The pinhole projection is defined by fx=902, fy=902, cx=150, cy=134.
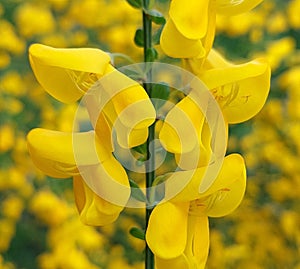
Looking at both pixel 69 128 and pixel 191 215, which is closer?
pixel 191 215

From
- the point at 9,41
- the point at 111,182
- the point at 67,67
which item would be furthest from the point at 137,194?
the point at 9,41

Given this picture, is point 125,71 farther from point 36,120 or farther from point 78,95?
point 36,120

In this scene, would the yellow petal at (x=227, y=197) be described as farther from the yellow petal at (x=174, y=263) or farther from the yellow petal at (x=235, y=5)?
the yellow petal at (x=235, y=5)

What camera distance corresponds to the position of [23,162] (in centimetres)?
206

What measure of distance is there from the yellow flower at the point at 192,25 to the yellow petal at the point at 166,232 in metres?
0.15

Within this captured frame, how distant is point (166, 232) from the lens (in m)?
0.82

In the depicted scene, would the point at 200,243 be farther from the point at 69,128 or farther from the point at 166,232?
the point at 69,128

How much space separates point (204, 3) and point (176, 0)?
0.03m

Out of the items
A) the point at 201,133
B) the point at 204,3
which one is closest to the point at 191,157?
the point at 201,133

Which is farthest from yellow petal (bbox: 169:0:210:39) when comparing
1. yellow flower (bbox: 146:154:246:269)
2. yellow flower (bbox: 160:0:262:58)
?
yellow flower (bbox: 146:154:246:269)

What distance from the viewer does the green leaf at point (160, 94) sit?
0.87m

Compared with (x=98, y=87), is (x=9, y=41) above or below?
below

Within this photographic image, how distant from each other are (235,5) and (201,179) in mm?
175

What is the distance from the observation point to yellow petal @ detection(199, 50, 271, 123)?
86cm
